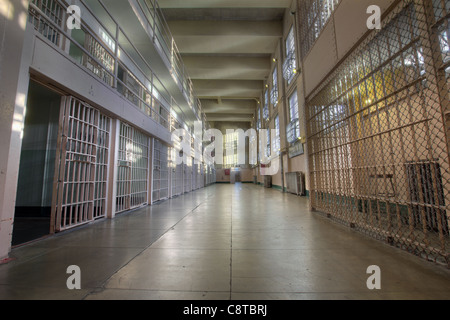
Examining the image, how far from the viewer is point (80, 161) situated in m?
4.04

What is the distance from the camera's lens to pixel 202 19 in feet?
39.9

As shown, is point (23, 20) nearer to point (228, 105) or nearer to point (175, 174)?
point (175, 174)

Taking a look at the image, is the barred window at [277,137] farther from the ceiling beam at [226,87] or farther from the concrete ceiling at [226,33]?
the ceiling beam at [226,87]

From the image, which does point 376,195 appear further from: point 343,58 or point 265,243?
point 343,58

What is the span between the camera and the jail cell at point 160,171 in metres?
8.05

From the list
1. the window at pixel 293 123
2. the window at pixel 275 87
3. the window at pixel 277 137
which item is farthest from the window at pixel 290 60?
the window at pixel 277 137

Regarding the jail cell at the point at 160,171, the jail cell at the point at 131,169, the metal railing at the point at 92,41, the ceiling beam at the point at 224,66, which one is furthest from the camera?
the ceiling beam at the point at 224,66

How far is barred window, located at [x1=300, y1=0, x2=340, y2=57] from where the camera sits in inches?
193

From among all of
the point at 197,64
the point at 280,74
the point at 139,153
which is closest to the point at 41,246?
the point at 139,153

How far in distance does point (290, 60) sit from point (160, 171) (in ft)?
29.4

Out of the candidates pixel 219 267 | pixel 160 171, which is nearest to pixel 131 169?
pixel 160 171

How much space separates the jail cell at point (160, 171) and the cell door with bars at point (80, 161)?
302cm

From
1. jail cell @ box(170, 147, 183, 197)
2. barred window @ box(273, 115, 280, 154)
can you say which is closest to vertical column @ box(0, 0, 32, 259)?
jail cell @ box(170, 147, 183, 197)
